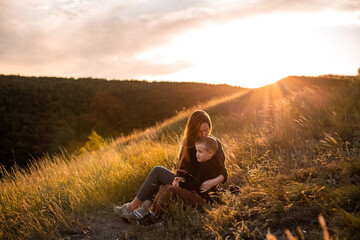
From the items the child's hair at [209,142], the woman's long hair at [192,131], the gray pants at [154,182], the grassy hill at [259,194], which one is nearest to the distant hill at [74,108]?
the grassy hill at [259,194]

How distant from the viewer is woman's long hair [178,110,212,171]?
4.02 metres

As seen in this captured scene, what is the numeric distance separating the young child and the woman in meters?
0.09

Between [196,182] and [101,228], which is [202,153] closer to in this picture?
[196,182]

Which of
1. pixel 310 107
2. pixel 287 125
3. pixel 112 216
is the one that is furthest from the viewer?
pixel 310 107

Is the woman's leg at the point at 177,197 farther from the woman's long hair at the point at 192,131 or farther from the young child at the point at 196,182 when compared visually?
the woman's long hair at the point at 192,131

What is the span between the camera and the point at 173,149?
21.4ft

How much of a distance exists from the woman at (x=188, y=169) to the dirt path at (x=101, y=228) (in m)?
0.23

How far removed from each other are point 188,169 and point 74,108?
129ft

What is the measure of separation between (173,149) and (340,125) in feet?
11.0

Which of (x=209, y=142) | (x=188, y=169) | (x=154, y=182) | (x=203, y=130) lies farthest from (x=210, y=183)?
(x=154, y=182)

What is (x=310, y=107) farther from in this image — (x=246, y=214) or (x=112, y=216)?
(x=112, y=216)

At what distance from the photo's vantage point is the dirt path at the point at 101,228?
4012 millimetres

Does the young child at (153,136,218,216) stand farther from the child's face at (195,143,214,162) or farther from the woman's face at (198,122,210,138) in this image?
the woman's face at (198,122,210,138)

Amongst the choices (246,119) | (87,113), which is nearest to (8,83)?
(87,113)
